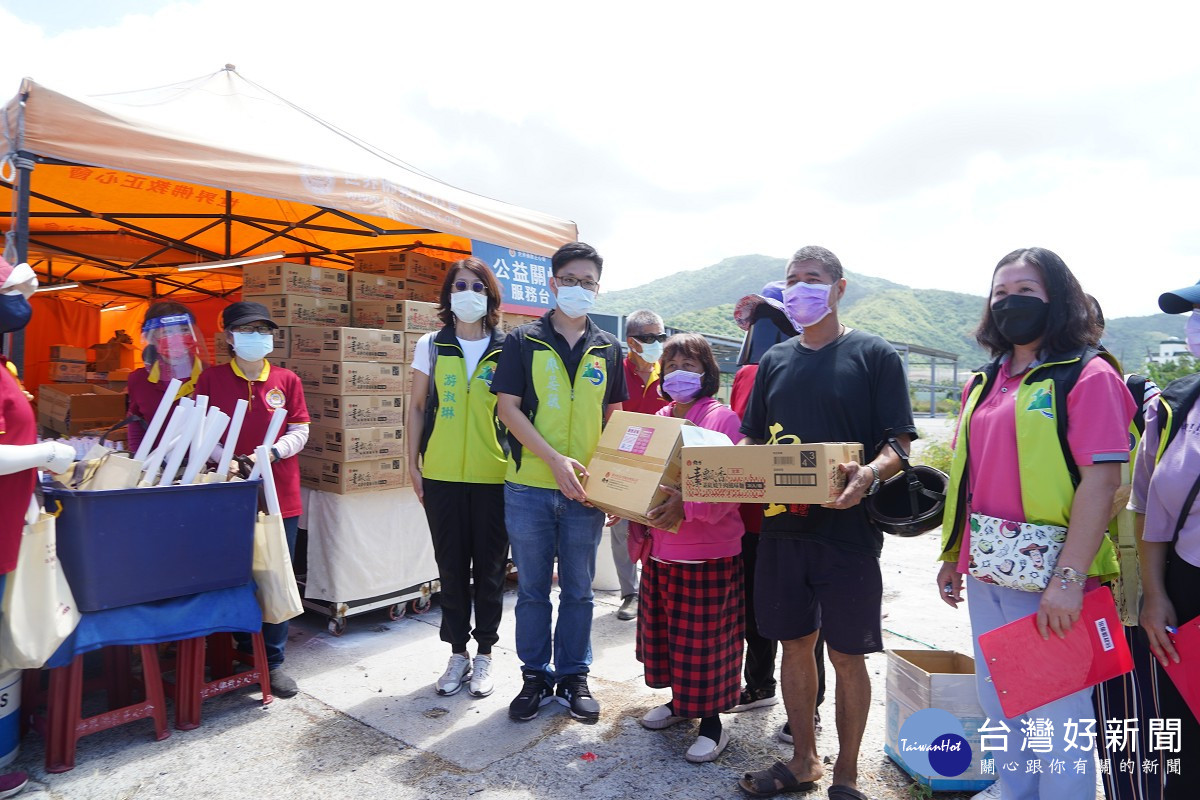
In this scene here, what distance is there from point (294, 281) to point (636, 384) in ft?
7.86

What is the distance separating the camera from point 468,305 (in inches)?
141

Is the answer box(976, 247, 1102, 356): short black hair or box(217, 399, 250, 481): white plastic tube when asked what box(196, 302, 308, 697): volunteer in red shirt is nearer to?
box(217, 399, 250, 481): white plastic tube

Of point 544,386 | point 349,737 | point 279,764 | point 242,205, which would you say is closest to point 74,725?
point 279,764

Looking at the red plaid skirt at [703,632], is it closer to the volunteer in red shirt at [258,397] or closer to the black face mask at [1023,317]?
the black face mask at [1023,317]

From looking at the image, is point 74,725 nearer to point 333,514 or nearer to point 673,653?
point 333,514

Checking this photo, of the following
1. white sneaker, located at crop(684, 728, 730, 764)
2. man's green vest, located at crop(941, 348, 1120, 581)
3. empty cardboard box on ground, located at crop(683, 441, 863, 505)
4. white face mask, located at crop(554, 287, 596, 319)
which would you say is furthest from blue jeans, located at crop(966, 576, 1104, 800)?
white face mask, located at crop(554, 287, 596, 319)

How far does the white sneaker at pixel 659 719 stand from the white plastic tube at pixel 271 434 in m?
2.14

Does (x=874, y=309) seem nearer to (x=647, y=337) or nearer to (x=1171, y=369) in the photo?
(x=1171, y=369)

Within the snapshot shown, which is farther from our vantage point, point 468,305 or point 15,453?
point 468,305

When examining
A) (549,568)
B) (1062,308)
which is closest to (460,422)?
(549,568)

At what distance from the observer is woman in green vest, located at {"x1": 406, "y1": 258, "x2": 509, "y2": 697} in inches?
139

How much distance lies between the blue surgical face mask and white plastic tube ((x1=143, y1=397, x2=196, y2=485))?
547 mm

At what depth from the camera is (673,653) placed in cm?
298

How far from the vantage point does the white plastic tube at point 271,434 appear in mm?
3336
